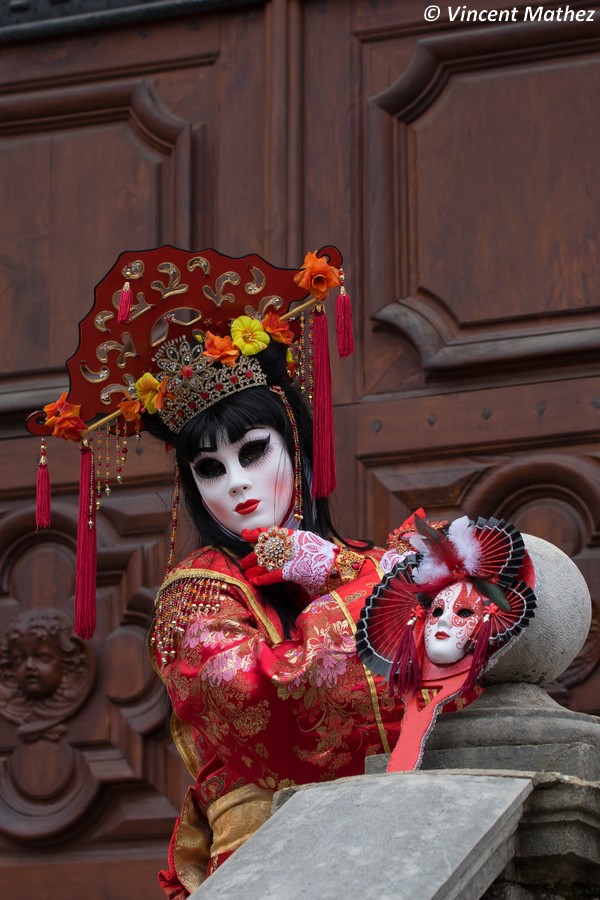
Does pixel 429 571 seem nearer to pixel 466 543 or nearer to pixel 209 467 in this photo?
→ pixel 466 543

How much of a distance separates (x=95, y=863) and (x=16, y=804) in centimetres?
28

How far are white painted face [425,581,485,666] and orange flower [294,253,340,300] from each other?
105 centimetres

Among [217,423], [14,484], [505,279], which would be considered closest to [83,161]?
[14,484]

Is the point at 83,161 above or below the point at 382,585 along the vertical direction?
above

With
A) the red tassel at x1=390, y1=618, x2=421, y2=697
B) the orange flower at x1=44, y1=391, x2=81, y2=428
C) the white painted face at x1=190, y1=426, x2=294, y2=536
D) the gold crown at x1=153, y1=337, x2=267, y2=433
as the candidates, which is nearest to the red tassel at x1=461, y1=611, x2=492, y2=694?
the red tassel at x1=390, y1=618, x2=421, y2=697

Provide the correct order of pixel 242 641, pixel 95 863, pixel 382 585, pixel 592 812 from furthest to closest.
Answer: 1. pixel 95 863
2. pixel 242 641
3. pixel 382 585
4. pixel 592 812

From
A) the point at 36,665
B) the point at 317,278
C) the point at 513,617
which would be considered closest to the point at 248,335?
the point at 317,278

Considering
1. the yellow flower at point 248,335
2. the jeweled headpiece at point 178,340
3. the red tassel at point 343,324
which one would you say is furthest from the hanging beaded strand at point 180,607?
the red tassel at point 343,324

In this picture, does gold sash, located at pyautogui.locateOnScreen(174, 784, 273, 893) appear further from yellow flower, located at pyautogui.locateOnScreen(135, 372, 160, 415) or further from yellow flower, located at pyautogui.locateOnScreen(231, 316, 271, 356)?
yellow flower, located at pyautogui.locateOnScreen(231, 316, 271, 356)

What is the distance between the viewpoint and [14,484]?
16.3ft

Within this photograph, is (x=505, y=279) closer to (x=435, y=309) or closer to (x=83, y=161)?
(x=435, y=309)

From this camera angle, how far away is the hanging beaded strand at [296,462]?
149 inches

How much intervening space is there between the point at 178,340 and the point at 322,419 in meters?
0.38

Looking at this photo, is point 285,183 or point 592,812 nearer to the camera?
point 592,812
